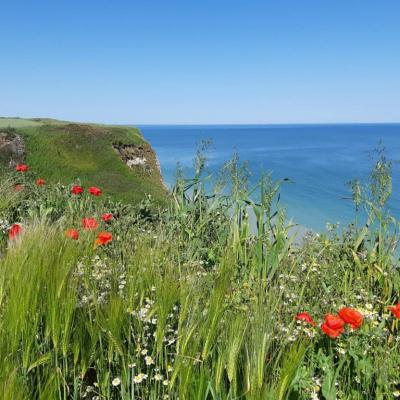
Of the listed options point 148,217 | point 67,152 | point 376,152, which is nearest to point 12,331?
point 376,152

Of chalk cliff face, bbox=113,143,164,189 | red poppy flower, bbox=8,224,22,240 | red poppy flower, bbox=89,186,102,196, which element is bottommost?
chalk cliff face, bbox=113,143,164,189

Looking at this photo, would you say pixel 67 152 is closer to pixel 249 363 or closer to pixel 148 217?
pixel 148 217

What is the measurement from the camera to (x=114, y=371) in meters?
2.95

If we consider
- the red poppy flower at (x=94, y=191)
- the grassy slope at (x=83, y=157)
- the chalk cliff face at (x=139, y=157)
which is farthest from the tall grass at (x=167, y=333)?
the chalk cliff face at (x=139, y=157)

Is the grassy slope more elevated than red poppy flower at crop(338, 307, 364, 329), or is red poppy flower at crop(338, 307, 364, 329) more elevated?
red poppy flower at crop(338, 307, 364, 329)

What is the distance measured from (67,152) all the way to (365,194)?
23.8 metres

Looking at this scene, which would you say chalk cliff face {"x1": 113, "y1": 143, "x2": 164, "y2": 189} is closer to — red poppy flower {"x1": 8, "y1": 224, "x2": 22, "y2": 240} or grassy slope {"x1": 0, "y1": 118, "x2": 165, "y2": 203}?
grassy slope {"x1": 0, "y1": 118, "x2": 165, "y2": 203}

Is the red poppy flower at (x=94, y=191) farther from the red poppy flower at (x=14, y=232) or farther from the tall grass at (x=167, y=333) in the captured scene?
the red poppy flower at (x=14, y=232)

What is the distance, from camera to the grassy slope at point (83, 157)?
24.9 m

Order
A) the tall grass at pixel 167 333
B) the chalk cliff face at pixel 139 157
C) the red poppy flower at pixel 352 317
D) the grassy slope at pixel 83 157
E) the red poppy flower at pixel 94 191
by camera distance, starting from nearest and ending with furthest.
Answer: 1. the tall grass at pixel 167 333
2. the red poppy flower at pixel 352 317
3. the red poppy flower at pixel 94 191
4. the grassy slope at pixel 83 157
5. the chalk cliff face at pixel 139 157

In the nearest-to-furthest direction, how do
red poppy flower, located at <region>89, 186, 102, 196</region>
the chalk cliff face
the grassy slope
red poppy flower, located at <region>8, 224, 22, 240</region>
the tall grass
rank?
the tall grass, red poppy flower, located at <region>8, 224, 22, 240</region>, red poppy flower, located at <region>89, 186, 102, 196</region>, the grassy slope, the chalk cliff face

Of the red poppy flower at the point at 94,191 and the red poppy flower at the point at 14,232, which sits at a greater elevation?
the red poppy flower at the point at 14,232

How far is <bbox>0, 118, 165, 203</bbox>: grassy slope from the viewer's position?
24906mm

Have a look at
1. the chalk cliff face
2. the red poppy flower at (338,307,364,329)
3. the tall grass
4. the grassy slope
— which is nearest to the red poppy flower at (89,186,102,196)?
the tall grass
